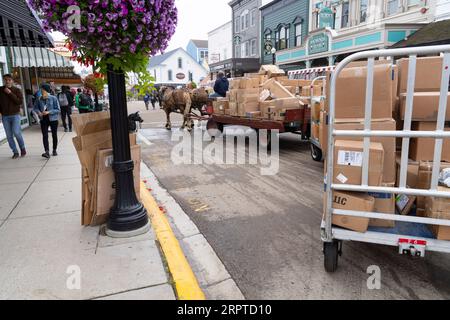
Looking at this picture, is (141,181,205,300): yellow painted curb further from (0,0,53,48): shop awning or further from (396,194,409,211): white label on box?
(0,0,53,48): shop awning

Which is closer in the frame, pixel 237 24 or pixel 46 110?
pixel 46 110

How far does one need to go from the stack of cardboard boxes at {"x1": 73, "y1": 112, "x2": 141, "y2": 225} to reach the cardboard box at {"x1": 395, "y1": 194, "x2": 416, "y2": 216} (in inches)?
121

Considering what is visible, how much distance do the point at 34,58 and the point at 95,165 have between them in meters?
12.6

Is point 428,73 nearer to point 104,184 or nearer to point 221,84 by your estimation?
point 104,184

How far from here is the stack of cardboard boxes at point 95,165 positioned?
4.04 meters

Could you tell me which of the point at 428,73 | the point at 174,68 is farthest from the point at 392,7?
the point at 174,68

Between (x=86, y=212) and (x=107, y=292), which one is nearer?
(x=107, y=292)

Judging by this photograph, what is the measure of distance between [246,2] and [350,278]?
37.4m

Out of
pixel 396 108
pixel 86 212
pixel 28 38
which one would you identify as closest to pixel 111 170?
pixel 86 212

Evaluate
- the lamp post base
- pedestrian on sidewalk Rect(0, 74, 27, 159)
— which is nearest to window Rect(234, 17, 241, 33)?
pedestrian on sidewalk Rect(0, 74, 27, 159)

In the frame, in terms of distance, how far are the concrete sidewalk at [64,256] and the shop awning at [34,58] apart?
1017 cm

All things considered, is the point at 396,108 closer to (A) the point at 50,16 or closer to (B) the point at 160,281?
(B) the point at 160,281

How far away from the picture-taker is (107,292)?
9.79 feet

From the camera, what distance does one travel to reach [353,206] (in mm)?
3076
